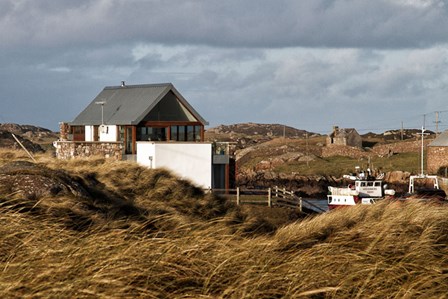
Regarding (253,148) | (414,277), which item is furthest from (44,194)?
(253,148)

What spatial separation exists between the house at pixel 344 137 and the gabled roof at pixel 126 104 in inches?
1988

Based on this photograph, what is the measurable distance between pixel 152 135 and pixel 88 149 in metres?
3.97

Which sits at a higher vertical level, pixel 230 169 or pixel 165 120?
pixel 165 120

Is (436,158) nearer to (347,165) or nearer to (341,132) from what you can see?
(347,165)

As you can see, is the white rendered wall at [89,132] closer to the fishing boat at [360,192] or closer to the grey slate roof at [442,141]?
the fishing boat at [360,192]

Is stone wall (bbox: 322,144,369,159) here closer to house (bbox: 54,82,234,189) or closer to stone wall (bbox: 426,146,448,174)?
stone wall (bbox: 426,146,448,174)

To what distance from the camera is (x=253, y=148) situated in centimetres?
10381

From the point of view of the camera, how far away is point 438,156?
81.9 m

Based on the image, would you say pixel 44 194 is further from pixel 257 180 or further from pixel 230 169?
pixel 257 180

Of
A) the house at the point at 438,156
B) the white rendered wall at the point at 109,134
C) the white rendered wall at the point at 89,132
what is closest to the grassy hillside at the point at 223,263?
the white rendered wall at the point at 109,134

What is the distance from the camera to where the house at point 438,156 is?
8138cm

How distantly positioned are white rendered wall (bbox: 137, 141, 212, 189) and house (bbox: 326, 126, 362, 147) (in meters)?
55.2

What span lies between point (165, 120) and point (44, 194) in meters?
33.3

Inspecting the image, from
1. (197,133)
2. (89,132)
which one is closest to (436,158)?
(197,133)
